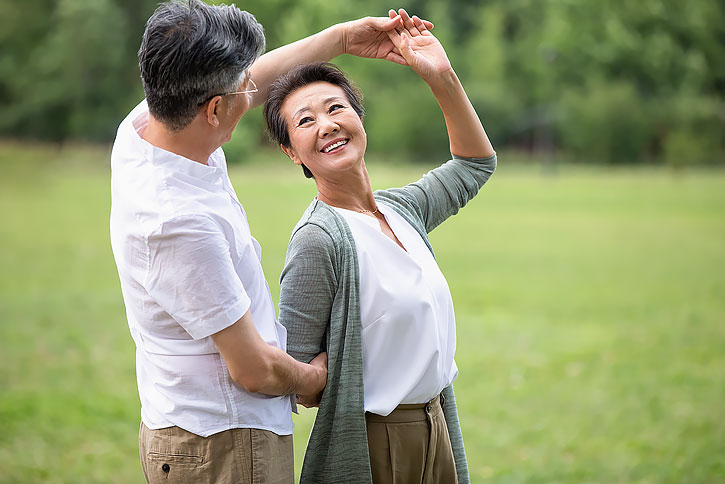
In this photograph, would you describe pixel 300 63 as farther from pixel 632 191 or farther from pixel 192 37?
pixel 632 191

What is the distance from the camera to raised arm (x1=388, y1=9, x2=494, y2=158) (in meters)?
2.29

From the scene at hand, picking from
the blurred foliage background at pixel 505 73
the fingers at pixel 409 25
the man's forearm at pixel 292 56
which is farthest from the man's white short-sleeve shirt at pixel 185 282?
the blurred foliage background at pixel 505 73

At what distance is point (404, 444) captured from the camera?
210 centimetres

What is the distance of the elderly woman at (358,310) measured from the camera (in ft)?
6.66

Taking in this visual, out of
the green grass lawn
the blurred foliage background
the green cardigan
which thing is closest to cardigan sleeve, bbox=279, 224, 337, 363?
the green cardigan

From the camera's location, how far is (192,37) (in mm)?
1673

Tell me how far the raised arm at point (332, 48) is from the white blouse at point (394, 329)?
1.64 ft

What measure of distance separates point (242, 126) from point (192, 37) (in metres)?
29.8

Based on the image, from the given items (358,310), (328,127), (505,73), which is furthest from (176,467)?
(505,73)

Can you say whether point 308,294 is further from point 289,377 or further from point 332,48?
point 332,48

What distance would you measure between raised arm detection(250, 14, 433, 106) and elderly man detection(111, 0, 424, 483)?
1.04 feet

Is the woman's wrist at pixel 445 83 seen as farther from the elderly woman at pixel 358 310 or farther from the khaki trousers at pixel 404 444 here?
the khaki trousers at pixel 404 444

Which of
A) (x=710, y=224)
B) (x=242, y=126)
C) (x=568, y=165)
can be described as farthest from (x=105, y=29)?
(x=710, y=224)

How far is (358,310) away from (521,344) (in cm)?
727
